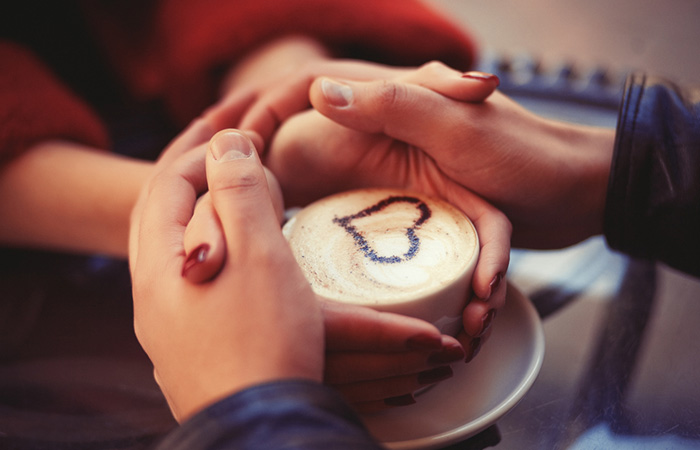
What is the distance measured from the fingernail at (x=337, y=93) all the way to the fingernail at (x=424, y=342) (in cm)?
29

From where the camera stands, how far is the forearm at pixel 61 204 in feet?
2.50

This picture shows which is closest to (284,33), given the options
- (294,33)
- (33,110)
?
(294,33)

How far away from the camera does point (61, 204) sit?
77 cm

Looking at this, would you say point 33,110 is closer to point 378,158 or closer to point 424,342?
point 378,158

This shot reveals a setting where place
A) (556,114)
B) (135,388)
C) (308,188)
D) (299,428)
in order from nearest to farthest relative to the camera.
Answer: (299,428) < (135,388) < (308,188) < (556,114)

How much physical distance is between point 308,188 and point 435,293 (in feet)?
1.07

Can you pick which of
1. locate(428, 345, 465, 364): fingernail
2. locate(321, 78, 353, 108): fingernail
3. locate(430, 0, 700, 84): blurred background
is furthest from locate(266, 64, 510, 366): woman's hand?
locate(430, 0, 700, 84): blurred background

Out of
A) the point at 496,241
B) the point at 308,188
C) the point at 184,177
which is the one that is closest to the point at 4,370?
the point at 184,177

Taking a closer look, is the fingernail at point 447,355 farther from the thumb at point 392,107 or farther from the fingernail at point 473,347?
the thumb at point 392,107

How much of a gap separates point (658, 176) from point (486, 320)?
0.30 metres

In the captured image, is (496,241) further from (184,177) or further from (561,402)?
(184,177)

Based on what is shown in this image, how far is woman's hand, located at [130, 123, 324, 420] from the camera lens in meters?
0.38

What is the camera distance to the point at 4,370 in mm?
592

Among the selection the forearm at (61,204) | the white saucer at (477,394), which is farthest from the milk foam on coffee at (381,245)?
the forearm at (61,204)
